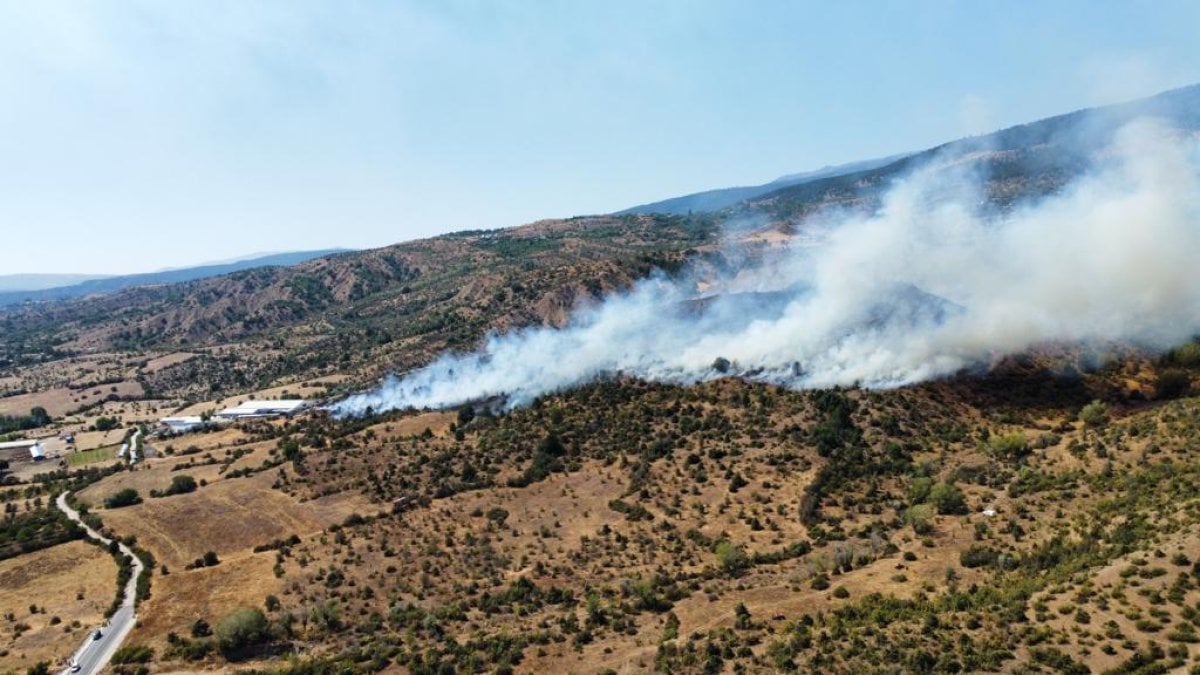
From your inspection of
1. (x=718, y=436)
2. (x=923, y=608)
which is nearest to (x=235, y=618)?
(x=923, y=608)

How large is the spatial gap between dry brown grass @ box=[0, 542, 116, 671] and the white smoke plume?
1699 inches

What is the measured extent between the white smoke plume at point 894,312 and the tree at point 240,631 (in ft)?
153

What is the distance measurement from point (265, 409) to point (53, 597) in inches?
2678

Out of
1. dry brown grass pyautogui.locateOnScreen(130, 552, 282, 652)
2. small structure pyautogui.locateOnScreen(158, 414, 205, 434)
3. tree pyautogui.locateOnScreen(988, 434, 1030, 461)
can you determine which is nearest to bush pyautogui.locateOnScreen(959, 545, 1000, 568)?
tree pyautogui.locateOnScreen(988, 434, 1030, 461)

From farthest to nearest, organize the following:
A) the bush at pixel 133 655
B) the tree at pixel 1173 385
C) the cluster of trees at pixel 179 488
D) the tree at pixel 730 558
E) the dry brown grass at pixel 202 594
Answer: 1. the cluster of trees at pixel 179 488
2. the tree at pixel 1173 385
3. the tree at pixel 730 558
4. the dry brown grass at pixel 202 594
5. the bush at pixel 133 655

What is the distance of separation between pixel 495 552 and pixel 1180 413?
53884 mm

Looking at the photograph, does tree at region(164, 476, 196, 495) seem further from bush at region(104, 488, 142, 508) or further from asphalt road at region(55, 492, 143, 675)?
asphalt road at region(55, 492, 143, 675)

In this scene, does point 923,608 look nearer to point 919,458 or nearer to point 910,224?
point 919,458

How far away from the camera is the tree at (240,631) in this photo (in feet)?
144

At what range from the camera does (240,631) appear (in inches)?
1731

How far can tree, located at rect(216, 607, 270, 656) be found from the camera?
4378 cm

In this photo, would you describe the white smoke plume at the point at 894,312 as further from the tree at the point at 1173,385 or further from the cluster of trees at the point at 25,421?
the cluster of trees at the point at 25,421

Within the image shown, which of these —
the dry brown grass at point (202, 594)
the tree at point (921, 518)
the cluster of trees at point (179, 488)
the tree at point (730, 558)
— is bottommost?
the tree at point (730, 558)

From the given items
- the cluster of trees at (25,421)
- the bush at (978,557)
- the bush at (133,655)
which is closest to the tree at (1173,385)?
the bush at (978,557)
